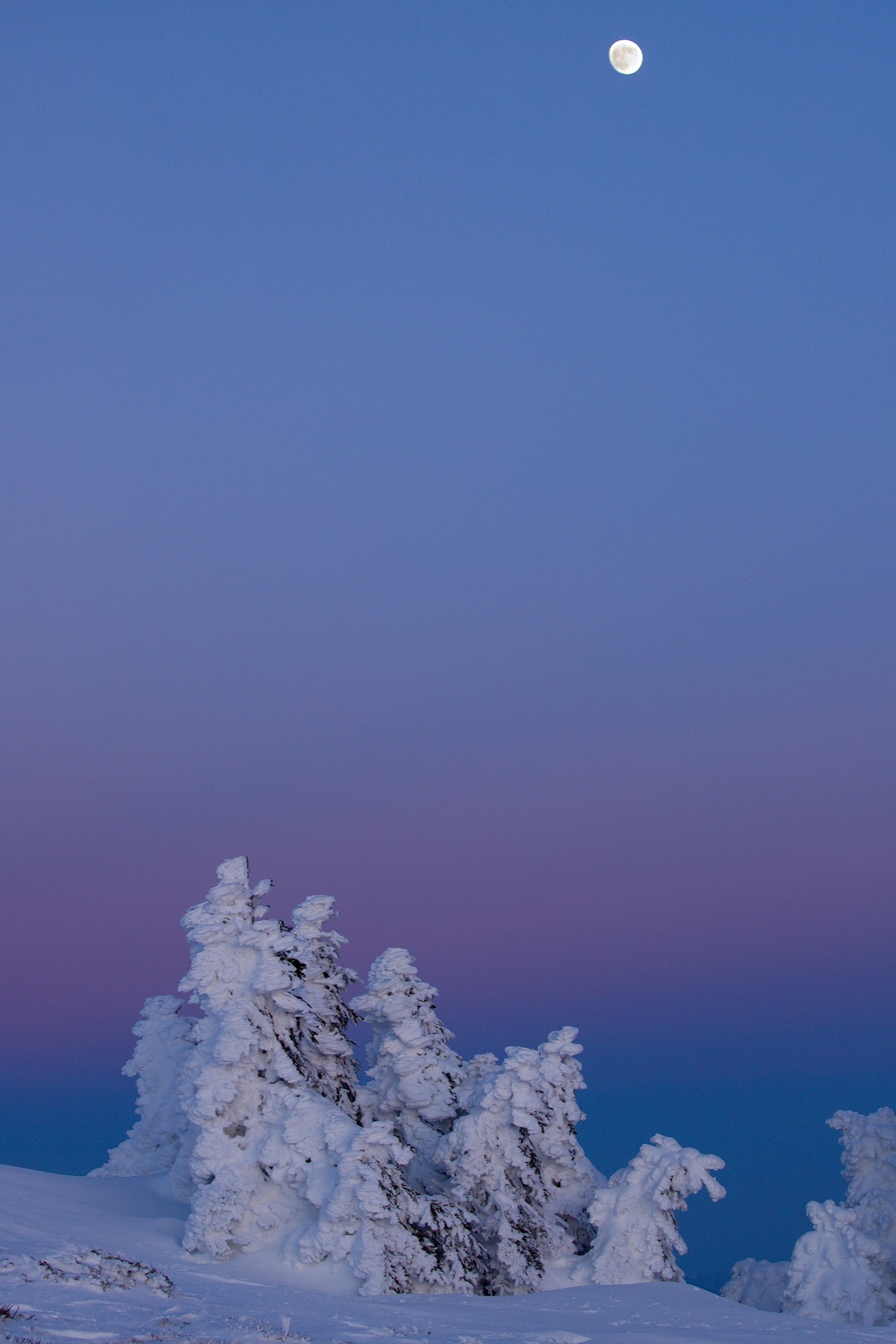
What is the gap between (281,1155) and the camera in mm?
28422

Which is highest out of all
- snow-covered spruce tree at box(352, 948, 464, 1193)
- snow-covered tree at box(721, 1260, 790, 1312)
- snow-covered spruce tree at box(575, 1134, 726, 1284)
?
snow-covered spruce tree at box(352, 948, 464, 1193)

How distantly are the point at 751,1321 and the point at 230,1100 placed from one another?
15.4 m

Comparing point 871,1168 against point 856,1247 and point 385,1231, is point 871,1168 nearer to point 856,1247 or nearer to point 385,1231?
point 856,1247

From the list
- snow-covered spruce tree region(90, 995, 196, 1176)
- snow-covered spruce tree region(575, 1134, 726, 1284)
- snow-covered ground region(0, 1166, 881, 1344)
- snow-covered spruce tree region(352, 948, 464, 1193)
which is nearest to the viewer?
snow-covered ground region(0, 1166, 881, 1344)

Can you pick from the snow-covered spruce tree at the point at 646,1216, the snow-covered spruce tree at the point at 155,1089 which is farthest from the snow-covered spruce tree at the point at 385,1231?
the snow-covered spruce tree at the point at 155,1089

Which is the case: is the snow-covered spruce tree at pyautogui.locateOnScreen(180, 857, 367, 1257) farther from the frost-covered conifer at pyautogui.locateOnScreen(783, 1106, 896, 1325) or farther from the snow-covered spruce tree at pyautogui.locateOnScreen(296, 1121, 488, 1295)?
the frost-covered conifer at pyautogui.locateOnScreen(783, 1106, 896, 1325)

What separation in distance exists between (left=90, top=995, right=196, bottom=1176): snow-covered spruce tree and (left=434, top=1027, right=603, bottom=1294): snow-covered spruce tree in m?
13.8

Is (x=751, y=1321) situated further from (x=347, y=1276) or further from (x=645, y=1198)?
(x=347, y=1276)

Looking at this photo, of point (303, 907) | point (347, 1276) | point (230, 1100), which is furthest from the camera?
point (303, 907)

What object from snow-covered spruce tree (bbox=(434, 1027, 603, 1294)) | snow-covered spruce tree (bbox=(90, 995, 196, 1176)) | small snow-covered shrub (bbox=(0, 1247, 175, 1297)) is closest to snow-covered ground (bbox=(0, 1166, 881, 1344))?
small snow-covered shrub (bbox=(0, 1247, 175, 1297))

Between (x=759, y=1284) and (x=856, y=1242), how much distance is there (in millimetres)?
7658

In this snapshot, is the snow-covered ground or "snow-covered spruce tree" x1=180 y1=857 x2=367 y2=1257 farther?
"snow-covered spruce tree" x1=180 y1=857 x2=367 y2=1257

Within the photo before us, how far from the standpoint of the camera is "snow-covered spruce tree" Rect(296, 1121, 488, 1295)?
83.5 ft

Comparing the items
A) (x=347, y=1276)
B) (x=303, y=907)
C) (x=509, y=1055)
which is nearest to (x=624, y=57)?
(x=303, y=907)
